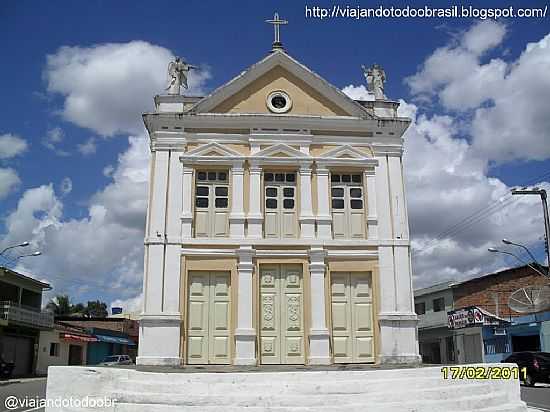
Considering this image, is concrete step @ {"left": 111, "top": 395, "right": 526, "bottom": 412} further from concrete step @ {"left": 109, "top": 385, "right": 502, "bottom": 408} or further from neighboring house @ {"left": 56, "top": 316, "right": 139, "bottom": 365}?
neighboring house @ {"left": 56, "top": 316, "right": 139, "bottom": 365}

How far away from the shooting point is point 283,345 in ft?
47.5

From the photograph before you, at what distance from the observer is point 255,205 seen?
15.1 m

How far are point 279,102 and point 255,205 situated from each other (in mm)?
2949

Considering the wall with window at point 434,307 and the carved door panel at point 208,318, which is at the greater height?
the wall with window at point 434,307

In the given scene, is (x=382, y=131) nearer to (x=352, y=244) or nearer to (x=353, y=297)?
(x=352, y=244)

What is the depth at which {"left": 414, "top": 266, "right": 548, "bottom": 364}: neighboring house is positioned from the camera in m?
31.8

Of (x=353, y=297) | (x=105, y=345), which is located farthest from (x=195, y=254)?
(x=105, y=345)

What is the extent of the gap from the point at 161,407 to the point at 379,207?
26.0 ft

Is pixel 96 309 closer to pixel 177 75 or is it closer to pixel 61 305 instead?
pixel 61 305

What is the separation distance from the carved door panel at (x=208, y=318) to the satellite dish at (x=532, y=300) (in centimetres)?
1949

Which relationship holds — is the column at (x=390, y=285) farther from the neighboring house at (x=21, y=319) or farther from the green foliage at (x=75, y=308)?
the green foliage at (x=75, y=308)

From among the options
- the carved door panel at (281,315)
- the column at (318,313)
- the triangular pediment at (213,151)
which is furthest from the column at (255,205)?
the column at (318,313)

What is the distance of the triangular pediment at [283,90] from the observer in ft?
51.6

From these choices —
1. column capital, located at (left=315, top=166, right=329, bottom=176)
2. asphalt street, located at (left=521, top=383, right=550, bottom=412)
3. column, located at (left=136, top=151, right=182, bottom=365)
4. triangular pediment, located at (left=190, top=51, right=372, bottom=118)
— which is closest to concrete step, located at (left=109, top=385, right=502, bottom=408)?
column, located at (left=136, top=151, right=182, bottom=365)
